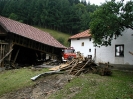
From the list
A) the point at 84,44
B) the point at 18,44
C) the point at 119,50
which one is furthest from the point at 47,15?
the point at 119,50

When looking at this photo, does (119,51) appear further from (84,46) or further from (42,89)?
(84,46)

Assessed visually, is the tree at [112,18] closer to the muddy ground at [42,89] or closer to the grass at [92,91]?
the muddy ground at [42,89]

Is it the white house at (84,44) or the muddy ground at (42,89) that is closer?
the muddy ground at (42,89)

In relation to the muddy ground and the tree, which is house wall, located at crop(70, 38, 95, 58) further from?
the muddy ground

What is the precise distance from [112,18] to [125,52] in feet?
20.4

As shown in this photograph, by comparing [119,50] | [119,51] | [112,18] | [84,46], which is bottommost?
[119,51]

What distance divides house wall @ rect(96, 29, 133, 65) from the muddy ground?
10257mm

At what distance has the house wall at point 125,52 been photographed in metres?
20.7

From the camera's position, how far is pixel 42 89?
11.1 meters

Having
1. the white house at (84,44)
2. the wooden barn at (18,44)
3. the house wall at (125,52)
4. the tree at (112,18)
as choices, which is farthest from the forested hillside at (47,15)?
the tree at (112,18)

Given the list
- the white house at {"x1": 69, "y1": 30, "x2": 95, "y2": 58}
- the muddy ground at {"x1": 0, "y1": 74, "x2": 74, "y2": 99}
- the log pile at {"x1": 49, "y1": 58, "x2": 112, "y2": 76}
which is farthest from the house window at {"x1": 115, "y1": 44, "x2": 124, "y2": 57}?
the white house at {"x1": 69, "y1": 30, "x2": 95, "y2": 58}

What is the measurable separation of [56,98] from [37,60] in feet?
61.7

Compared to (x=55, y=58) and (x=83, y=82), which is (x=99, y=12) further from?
(x=55, y=58)

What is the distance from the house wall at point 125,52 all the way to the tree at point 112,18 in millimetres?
3013
